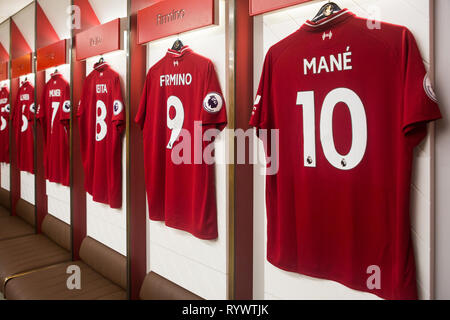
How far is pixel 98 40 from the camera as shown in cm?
257

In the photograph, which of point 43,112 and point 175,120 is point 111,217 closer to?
point 175,120

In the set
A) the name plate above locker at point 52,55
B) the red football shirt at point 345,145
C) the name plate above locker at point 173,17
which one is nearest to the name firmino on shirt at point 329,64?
the red football shirt at point 345,145

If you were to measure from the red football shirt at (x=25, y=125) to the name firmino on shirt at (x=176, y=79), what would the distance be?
2719 mm

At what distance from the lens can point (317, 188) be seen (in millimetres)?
1363

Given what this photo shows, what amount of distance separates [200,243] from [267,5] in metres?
1.38

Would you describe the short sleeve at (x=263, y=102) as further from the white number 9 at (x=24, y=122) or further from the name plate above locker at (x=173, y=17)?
the white number 9 at (x=24, y=122)

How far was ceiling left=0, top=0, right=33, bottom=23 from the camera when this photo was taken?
13.1 feet

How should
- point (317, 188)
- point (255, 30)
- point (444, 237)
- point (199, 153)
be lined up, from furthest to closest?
point (199, 153), point (255, 30), point (317, 188), point (444, 237)

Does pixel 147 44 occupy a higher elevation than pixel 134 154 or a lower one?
higher

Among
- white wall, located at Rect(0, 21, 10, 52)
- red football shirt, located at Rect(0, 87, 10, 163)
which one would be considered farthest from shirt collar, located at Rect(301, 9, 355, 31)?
white wall, located at Rect(0, 21, 10, 52)

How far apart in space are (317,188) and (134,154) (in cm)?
146
